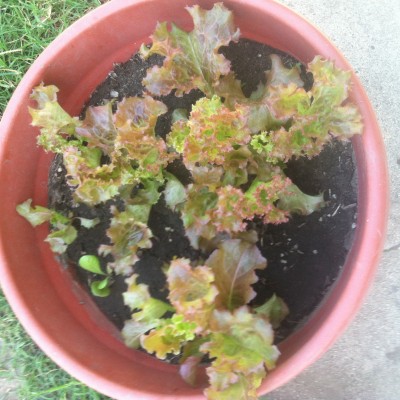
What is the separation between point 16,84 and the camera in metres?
1.60

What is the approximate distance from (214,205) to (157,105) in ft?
0.84

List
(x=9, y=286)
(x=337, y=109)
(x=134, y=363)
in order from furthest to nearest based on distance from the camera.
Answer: (x=134, y=363)
(x=9, y=286)
(x=337, y=109)

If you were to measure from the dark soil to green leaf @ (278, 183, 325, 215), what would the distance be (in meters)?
0.12

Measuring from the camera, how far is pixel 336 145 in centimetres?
136

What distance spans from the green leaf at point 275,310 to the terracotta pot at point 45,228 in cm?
7

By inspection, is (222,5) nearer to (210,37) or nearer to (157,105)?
(210,37)

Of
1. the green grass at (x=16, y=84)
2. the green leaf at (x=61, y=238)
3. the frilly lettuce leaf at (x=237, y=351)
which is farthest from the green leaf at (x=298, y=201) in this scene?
the green grass at (x=16, y=84)

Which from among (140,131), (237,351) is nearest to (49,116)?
(140,131)

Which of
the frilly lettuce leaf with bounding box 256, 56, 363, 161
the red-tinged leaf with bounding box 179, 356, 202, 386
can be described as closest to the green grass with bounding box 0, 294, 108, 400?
the red-tinged leaf with bounding box 179, 356, 202, 386

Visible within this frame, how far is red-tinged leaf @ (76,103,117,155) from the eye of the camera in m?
1.23

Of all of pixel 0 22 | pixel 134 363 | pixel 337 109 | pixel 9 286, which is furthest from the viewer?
pixel 0 22

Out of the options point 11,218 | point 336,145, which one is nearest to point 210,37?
point 336,145

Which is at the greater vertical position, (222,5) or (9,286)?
(222,5)

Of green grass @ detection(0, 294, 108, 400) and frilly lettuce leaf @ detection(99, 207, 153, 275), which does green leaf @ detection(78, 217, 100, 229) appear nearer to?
frilly lettuce leaf @ detection(99, 207, 153, 275)
